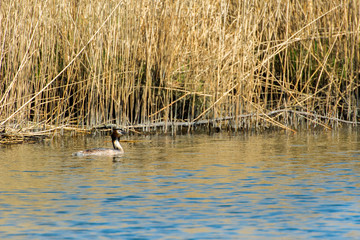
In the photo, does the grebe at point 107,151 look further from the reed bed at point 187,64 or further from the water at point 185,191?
the reed bed at point 187,64

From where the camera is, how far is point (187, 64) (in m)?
11.0

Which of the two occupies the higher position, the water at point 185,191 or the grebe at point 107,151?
the grebe at point 107,151

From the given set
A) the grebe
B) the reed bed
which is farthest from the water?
the reed bed

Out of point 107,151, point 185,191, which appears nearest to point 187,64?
point 107,151

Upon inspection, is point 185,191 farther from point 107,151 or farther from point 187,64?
point 187,64

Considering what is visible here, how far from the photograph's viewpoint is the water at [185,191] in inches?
191

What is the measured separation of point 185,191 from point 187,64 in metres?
5.01

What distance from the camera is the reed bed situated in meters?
10.4

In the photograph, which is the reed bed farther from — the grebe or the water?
the grebe

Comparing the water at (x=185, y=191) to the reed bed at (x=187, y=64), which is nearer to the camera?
the water at (x=185, y=191)

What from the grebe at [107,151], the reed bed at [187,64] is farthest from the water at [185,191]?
the reed bed at [187,64]

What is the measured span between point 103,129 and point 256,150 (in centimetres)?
281

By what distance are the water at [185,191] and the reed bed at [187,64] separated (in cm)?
120

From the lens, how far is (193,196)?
5957 millimetres
